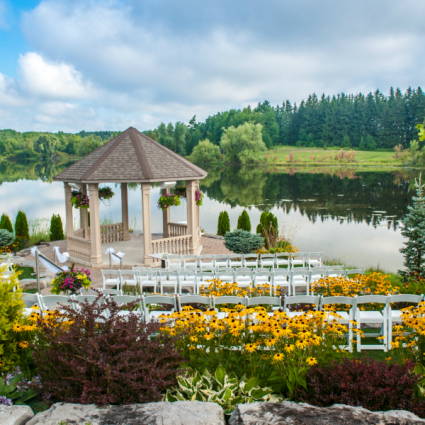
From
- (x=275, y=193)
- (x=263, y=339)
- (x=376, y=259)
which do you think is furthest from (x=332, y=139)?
(x=263, y=339)

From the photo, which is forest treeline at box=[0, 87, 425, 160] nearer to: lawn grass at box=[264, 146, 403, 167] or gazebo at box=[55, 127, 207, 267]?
lawn grass at box=[264, 146, 403, 167]

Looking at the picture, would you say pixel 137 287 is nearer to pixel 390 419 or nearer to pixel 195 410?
pixel 195 410

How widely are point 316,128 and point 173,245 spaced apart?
90.8 meters

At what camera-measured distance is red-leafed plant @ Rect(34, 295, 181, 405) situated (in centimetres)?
443

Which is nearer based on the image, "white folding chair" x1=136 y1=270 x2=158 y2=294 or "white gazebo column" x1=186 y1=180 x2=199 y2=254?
"white folding chair" x1=136 y1=270 x2=158 y2=294

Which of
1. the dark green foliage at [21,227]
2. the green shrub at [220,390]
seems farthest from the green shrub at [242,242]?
the green shrub at [220,390]

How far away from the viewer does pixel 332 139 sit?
9738 centimetres

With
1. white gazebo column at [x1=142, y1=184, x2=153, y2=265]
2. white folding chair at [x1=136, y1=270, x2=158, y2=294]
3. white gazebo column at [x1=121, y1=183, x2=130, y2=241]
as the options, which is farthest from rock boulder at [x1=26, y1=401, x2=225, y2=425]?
white gazebo column at [x1=121, y1=183, x2=130, y2=241]

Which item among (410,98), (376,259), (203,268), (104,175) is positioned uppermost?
(410,98)

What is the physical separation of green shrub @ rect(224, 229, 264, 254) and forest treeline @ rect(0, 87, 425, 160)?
248 ft

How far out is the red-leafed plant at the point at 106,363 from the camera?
4434 mm

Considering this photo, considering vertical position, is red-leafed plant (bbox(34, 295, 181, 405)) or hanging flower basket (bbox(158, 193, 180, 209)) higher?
hanging flower basket (bbox(158, 193, 180, 209))

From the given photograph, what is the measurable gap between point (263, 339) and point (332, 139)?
9687cm

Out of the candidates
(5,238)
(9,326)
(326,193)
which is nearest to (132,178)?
(5,238)
